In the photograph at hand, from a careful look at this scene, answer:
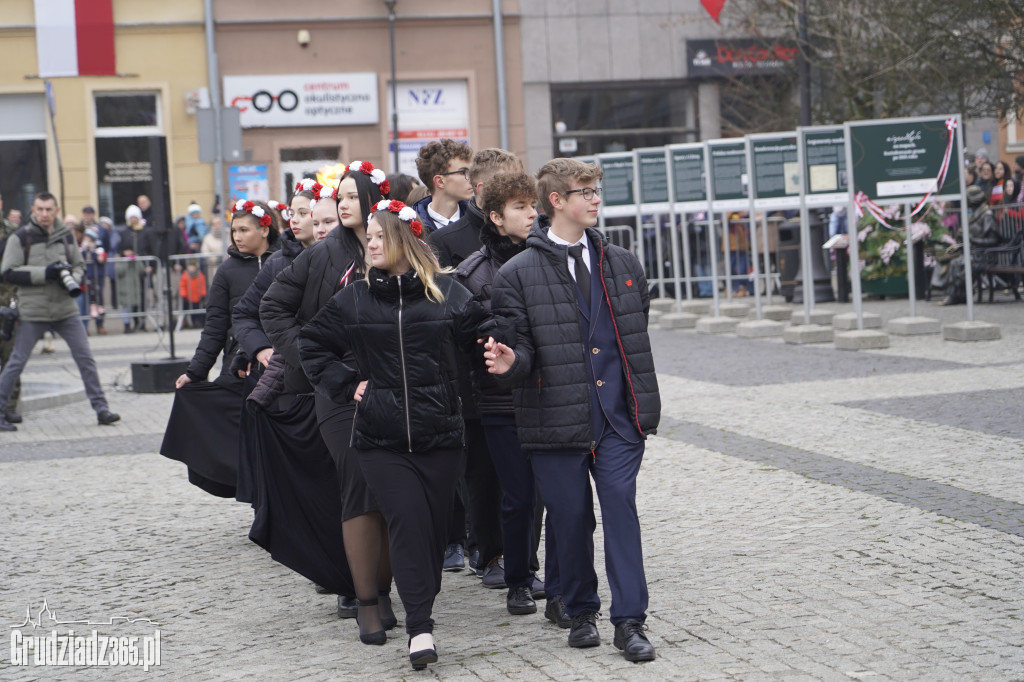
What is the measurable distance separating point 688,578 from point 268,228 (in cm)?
315

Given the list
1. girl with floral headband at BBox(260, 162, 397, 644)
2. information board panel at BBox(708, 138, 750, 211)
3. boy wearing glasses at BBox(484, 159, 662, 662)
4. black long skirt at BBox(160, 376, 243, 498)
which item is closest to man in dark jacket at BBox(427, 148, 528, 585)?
girl with floral headband at BBox(260, 162, 397, 644)

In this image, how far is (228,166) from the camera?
2917 cm

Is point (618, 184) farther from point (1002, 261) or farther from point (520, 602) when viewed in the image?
point (520, 602)

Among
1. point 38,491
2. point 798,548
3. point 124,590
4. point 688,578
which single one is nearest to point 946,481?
point 798,548

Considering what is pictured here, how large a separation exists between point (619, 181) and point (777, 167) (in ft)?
14.0

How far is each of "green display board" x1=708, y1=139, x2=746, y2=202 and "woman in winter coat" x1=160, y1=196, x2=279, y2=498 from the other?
1205 centimetres

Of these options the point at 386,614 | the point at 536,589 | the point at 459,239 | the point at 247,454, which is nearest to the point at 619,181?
the point at 247,454

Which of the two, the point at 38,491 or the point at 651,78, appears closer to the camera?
the point at 38,491

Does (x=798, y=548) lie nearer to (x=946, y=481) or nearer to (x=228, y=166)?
(x=946, y=481)

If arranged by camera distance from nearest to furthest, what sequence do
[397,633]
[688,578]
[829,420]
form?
[397,633] < [688,578] < [829,420]

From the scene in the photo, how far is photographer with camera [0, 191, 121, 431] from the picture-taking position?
13.0 metres

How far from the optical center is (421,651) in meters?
5.45

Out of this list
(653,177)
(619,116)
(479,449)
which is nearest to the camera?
(479,449)

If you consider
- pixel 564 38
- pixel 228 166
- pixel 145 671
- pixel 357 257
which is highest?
pixel 564 38
